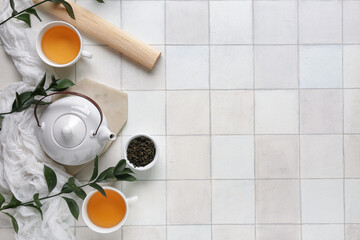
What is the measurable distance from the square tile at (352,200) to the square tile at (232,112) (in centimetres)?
47

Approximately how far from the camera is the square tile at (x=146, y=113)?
1.46 meters

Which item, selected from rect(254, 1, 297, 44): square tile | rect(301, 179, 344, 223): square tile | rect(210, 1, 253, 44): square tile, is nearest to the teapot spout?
rect(210, 1, 253, 44): square tile

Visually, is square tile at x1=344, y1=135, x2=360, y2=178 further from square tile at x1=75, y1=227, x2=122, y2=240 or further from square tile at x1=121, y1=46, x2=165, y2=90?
square tile at x1=75, y1=227, x2=122, y2=240

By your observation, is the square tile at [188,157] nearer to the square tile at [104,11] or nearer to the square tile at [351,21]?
the square tile at [104,11]

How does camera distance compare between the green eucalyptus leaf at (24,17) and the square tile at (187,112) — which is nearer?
the green eucalyptus leaf at (24,17)

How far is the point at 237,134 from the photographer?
1.46 meters

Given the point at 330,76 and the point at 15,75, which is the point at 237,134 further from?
the point at 15,75

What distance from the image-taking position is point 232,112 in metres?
1.46

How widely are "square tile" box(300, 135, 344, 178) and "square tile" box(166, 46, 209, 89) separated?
49 cm

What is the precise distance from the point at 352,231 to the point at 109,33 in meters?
1.28

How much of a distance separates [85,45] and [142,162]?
53 cm

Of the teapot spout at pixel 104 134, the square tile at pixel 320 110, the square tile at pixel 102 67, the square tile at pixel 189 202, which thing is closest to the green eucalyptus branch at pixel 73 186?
the teapot spout at pixel 104 134

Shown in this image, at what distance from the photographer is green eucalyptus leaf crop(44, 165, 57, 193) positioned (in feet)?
4.23

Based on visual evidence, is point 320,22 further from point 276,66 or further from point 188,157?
point 188,157
